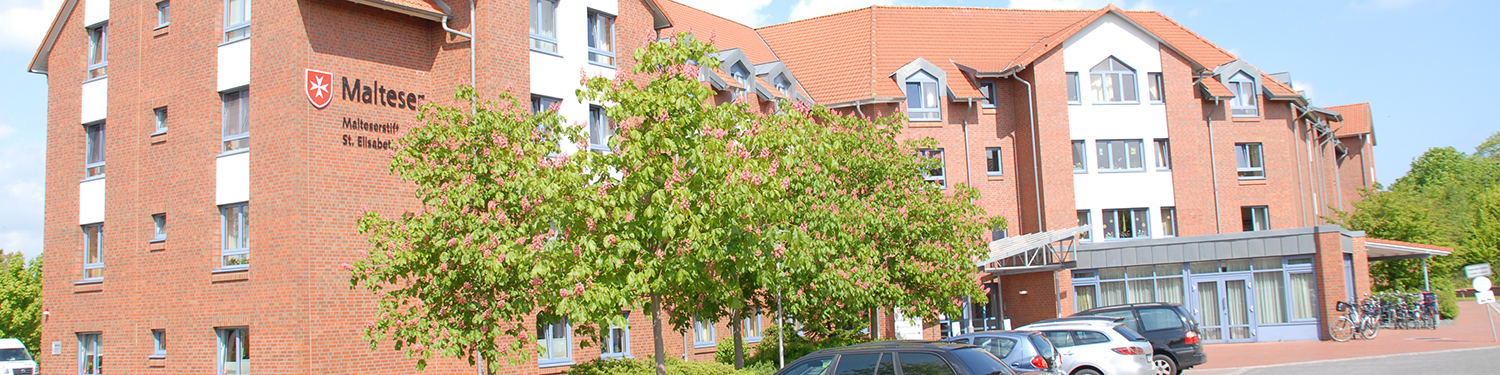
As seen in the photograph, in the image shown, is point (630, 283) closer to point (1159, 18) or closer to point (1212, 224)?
point (1212, 224)

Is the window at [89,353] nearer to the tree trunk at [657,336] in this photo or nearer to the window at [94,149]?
the window at [94,149]

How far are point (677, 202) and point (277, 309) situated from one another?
30.7ft

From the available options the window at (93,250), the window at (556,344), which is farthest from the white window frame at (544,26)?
the window at (93,250)

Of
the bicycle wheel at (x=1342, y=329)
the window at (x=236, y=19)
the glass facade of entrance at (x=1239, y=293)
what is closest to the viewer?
the window at (x=236, y=19)

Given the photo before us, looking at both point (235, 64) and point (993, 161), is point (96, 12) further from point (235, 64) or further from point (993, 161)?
point (993, 161)

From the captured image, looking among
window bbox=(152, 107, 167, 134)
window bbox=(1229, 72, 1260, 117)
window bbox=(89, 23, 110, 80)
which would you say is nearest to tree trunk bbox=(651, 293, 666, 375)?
window bbox=(152, 107, 167, 134)

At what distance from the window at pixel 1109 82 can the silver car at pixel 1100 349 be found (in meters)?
Result: 19.4

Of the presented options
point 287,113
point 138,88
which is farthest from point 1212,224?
point 138,88

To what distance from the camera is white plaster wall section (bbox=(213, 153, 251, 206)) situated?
19828 millimetres

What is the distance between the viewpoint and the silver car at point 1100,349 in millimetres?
16406

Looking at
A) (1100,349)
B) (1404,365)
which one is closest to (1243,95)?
(1404,365)

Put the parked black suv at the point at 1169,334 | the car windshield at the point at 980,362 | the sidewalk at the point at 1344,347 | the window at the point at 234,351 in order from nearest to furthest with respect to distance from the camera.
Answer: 1. the car windshield at the point at 980,362
2. the parked black suv at the point at 1169,334
3. the window at the point at 234,351
4. the sidewalk at the point at 1344,347

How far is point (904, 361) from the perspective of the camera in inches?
449

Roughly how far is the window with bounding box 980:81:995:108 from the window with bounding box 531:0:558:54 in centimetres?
1738
